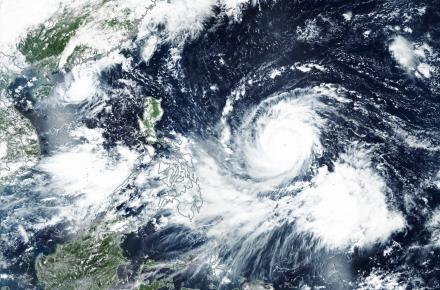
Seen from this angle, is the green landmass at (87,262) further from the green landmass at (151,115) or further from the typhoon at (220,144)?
the green landmass at (151,115)

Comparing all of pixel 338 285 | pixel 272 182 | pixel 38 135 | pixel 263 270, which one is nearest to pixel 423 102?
pixel 272 182

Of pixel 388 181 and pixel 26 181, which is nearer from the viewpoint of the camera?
pixel 388 181

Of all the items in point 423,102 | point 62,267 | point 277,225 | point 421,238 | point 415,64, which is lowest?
point 62,267

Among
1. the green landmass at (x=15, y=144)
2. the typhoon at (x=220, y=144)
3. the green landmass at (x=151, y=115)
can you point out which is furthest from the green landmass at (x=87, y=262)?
the green landmass at (x=151, y=115)

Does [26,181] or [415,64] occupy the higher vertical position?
[415,64]

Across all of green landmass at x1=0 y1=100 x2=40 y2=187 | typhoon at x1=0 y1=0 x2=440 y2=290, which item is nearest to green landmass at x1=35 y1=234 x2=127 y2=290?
typhoon at x1=0 y1=0 x2=440 y2=290

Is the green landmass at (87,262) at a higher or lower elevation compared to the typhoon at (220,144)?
lower

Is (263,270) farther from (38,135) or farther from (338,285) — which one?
(38,135)
